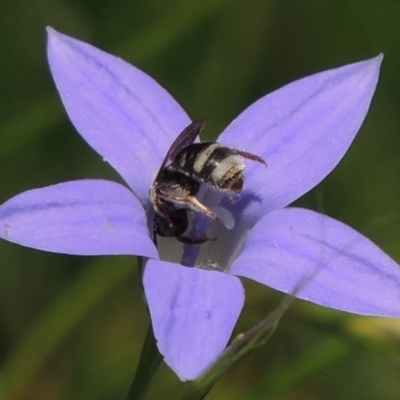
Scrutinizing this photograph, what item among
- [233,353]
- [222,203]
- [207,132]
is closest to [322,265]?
[233,353]

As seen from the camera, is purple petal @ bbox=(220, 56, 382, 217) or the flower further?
purple petal @ bbox=(220, 56, 382, 217)

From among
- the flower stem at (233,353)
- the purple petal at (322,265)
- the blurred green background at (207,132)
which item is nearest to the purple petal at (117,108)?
the purple petal at (322,265)

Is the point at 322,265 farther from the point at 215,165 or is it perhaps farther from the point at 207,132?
the point at 207,132

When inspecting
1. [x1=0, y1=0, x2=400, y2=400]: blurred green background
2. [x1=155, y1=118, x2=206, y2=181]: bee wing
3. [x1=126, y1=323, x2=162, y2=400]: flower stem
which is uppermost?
[x1=155, y1=118, x2=206, y2=181]: bee wing

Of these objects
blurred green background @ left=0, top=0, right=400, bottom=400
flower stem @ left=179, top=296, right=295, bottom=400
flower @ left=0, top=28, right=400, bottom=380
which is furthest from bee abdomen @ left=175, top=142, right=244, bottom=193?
blurred green background @ left=0, top=0, right=400, bottom=400

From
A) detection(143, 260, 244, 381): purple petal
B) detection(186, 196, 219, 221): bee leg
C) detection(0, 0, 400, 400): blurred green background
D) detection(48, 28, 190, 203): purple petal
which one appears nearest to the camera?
detection(143, 260, 244, 381): purple petal

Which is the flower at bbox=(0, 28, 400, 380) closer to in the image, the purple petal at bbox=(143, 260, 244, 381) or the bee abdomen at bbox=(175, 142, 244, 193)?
the purple petal at bbox=(143, 260, 244, 381)

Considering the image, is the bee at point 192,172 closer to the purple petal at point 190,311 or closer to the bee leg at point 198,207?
the bee leg at point 198,207
